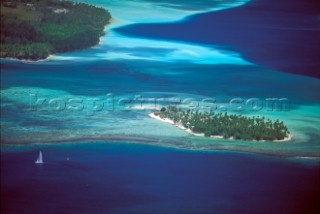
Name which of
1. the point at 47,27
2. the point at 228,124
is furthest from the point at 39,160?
the point at 228,124

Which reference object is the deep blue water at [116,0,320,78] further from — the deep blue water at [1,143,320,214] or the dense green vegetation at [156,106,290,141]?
the deep blue water at [1,143,320,214]

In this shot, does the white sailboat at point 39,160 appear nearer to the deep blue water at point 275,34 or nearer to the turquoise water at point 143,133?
the turquoise water at point 143,133

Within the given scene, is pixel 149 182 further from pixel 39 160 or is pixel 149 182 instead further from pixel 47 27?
pixel 47 27

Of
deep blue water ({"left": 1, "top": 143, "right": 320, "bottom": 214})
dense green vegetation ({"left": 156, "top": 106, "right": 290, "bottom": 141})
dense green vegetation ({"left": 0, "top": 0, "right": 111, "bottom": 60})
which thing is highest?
dense green vegetation ({"left": 0, "top": 0, "right": 111, "bottom": 60})

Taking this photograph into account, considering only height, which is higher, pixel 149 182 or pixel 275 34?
→ pixel 275 34

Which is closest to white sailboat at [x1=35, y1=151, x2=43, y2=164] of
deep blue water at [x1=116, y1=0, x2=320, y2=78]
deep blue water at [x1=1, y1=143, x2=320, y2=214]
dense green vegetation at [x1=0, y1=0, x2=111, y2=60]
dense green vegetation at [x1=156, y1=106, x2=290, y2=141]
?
deep blue water at [x1=1, y1=143, x2=320, y2=214]

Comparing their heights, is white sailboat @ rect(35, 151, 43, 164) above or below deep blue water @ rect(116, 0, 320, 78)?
below

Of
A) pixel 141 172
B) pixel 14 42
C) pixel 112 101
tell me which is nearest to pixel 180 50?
pixel 112 101
